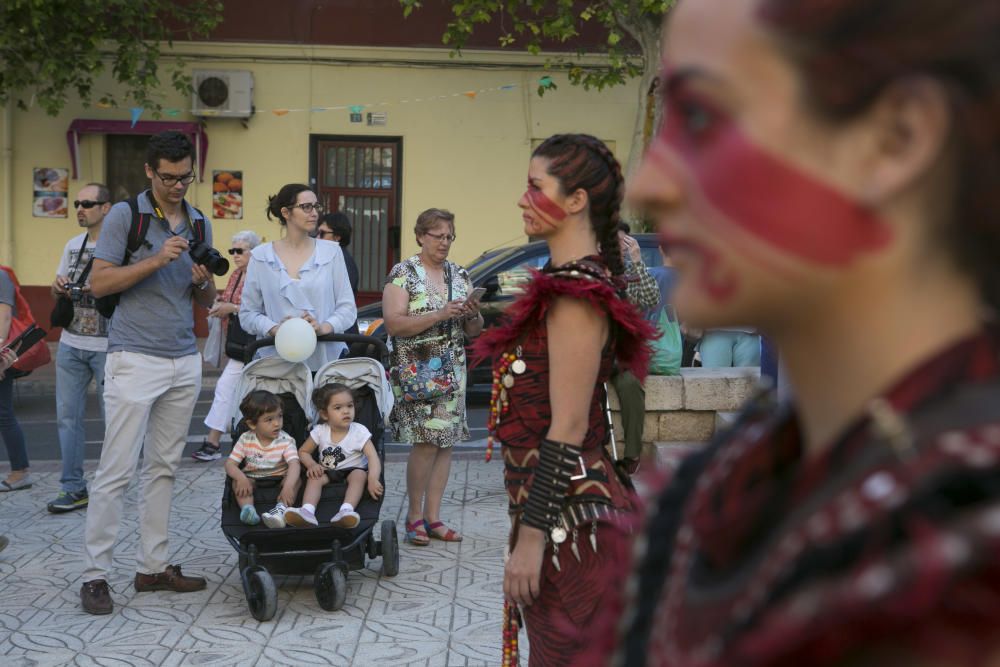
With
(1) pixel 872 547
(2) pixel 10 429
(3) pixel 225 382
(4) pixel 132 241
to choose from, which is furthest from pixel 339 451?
(1) pixel 872 547

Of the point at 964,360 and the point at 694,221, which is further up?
the point at 694,221

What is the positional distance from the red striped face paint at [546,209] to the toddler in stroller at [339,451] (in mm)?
3162

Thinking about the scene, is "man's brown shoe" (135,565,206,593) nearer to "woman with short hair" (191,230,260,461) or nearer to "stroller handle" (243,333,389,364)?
"stroller handle" (243,333,389,364)

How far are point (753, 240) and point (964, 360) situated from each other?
0.19 meters

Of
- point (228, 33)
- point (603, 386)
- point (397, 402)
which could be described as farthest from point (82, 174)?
point (603, 386)

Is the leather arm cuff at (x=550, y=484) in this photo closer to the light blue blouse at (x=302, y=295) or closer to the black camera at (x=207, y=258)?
the black camera at (x=207, y=258)

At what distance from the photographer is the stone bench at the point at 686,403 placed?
27.0ft

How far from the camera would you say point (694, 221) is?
105 cm

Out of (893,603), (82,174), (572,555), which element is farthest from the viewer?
(82,174)

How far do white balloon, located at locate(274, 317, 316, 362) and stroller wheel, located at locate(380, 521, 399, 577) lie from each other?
0.97 m

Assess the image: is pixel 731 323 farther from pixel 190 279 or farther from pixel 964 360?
pixel 190 279

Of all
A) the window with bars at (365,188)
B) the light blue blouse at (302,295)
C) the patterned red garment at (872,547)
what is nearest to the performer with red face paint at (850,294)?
the patterned red garment at (872,547)

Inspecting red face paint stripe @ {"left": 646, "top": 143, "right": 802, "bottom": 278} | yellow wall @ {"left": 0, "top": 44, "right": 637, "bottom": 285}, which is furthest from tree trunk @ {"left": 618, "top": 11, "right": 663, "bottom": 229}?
red face paint stripe @ {"left": 646, "top": 143, "right": 802, "bottom": 278}

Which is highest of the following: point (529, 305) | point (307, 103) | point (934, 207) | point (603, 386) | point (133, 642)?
point (307, 103)
